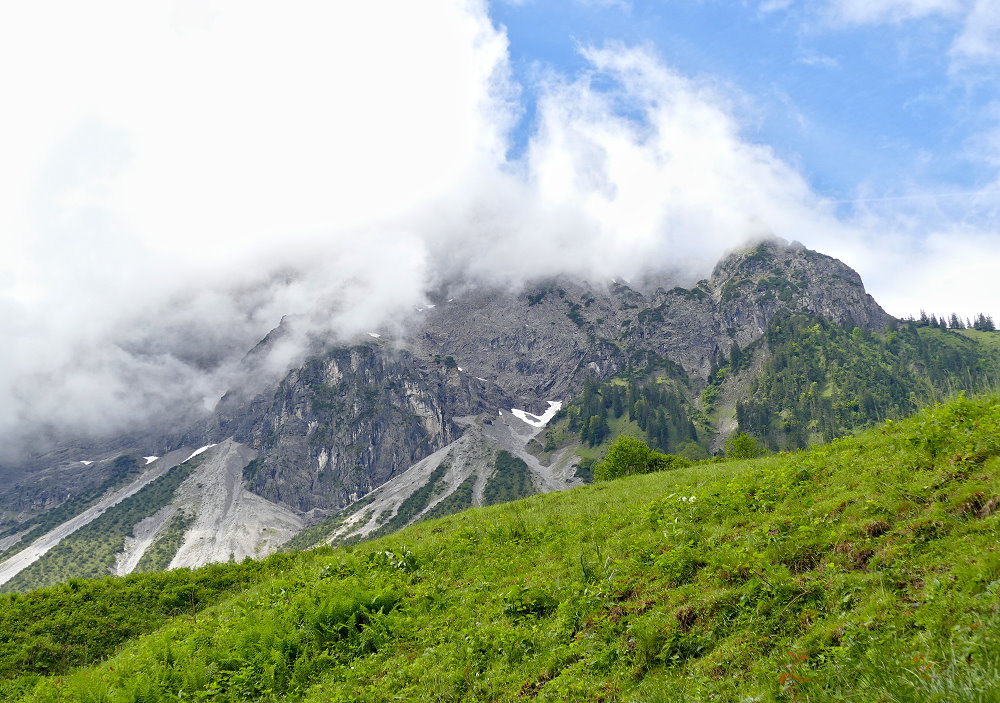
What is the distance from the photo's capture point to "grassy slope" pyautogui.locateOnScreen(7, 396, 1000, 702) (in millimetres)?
9555

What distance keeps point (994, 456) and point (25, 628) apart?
34732 mm

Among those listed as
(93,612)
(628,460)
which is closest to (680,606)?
(93,612)

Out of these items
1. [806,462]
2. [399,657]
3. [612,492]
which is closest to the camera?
[399,657]

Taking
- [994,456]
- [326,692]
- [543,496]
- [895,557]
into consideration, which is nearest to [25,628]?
[326,692]

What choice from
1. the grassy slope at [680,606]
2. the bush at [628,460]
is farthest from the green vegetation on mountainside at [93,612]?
the bush at [628,460]

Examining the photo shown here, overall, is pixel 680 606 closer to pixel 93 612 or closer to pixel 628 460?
pixel 93 612

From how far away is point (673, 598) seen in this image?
1393 cm

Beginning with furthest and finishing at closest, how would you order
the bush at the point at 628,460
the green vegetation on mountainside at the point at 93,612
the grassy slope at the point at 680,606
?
1. the bush at the point at 628,460
2. the green vegetation on mountainside at the point at 93,612
3. the grassy slope at the point at 680,606

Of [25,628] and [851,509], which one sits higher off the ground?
[851,509]

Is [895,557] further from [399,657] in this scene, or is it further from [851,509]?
[399,657]

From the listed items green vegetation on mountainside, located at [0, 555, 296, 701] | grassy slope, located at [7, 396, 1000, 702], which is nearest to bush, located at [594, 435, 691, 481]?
green vegetation on mountainside, located at [0, 555, 296, 701]

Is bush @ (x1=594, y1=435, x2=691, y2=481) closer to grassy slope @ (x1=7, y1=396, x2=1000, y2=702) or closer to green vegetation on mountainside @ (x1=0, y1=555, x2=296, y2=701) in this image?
green vegetation on mountainside @ (x1=0, y1=555, x2=296, y2=701)

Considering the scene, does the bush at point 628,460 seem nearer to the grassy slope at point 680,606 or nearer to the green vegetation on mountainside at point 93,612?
the green vegetation on mountainside at point 93,612

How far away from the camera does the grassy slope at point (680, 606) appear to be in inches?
376
